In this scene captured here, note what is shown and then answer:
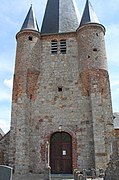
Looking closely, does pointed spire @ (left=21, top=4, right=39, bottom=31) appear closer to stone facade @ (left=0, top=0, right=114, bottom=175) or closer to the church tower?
the church tower

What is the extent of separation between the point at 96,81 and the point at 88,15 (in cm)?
617

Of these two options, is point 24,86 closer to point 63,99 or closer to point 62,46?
point 63,99

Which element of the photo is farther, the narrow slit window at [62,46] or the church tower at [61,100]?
the narrow slit window at [62,46]

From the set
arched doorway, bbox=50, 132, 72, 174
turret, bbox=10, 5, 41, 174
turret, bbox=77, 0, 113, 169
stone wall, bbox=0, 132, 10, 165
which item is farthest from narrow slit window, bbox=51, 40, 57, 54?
stone wall, bbox=0, 132, 10, 165

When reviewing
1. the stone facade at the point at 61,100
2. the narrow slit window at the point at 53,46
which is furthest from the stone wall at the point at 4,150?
the narrow slit window at the point at 53,46

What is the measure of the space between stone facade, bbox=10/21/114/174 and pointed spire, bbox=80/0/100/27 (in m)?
0.60

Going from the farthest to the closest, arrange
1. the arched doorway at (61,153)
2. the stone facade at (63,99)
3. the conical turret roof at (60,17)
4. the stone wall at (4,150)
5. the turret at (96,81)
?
1. the conical turret roof at (60,17)
2. the stone wall at (4,150)
3. the arched doorway at (61,153)
4. the stone facade at (63,99)
5. the turret at (96,81)

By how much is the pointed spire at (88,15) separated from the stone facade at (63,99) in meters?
0.60

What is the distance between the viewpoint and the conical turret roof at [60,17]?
20.0 metres

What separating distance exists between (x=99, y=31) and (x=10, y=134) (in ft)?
35.1

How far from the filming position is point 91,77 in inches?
653

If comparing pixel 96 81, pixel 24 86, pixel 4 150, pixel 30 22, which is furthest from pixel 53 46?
pixel 4 150

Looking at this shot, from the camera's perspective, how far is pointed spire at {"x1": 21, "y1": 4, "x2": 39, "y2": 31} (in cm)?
1928

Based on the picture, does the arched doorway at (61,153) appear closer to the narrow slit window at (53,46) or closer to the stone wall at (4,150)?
the stone wall at (4,150)
